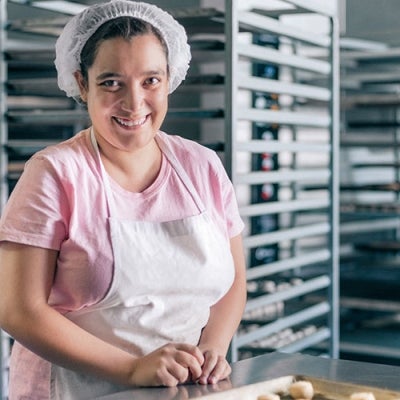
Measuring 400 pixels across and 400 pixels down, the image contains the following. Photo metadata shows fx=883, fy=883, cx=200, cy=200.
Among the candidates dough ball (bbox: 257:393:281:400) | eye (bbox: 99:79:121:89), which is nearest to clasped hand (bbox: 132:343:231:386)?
dough ball (bbox: 257:393:281:400)

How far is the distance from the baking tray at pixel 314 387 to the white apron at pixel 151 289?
0.32 m

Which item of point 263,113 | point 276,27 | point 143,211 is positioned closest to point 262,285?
point 263,113

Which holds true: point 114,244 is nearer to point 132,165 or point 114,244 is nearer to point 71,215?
point 71,215

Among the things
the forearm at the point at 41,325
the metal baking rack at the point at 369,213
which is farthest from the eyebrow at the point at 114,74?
the metal baking rack at the point at 369,213

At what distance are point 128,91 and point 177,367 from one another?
24.1 inches

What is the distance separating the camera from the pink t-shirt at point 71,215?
1.90 meters

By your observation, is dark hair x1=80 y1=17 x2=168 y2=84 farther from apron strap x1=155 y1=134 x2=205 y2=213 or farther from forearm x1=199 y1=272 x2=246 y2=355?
forearm x1=199 y1=272 x2=246 y2=355

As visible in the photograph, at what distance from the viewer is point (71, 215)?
1.93 metres

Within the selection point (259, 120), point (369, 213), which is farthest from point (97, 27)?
point (369, 213)

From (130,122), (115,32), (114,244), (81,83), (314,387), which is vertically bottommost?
(314,387)

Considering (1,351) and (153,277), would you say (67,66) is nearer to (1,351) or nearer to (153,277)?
(153,277)

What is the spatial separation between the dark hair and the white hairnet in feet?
0.05

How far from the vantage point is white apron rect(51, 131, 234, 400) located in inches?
76.9

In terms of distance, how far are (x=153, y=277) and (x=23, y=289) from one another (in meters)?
0.29
